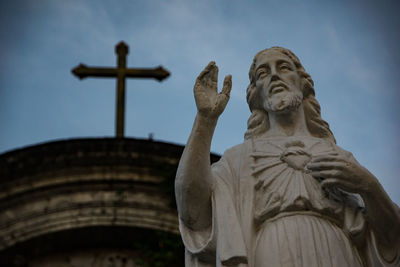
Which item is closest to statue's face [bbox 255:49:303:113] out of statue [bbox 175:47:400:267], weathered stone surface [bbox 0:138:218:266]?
statue [bbox 175:47:400:267]

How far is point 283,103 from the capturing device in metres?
7.99

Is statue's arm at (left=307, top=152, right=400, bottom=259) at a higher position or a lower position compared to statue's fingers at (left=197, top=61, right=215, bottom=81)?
lower

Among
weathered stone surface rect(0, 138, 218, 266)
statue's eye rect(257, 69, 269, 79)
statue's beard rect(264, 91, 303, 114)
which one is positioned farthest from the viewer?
weathered stone surface rect(0, 138, 218, 266)

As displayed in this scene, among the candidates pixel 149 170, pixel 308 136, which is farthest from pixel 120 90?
pixel 308 136

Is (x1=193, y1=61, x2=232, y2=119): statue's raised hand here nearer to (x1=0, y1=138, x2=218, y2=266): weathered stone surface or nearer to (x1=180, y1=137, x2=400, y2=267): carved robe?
(x1=180, y1=137, x2=400, y2=267): carved robe

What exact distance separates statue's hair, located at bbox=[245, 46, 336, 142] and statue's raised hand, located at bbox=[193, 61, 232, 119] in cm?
70

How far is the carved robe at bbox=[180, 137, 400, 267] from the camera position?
7082 mm

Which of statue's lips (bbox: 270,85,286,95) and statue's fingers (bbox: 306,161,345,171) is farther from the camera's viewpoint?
statue's lips (bbox: 270,85,286,95)

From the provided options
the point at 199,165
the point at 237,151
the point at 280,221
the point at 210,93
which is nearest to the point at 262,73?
the point at 237,151

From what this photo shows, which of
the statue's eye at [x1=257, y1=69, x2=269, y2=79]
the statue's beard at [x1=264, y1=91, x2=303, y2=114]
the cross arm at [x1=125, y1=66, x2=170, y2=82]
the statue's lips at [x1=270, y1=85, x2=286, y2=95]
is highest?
the cross arm at [x1=125, y1=66, x2=170, y2=82]

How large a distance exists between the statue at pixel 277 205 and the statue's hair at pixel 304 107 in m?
0.38

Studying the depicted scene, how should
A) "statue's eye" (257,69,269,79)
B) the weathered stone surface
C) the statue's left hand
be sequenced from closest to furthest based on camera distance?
the statue's left hand → "statue's eye" (257,69,269,79) → the weathered stone surface

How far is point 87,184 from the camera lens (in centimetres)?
1658

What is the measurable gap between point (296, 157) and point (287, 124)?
510 mm
